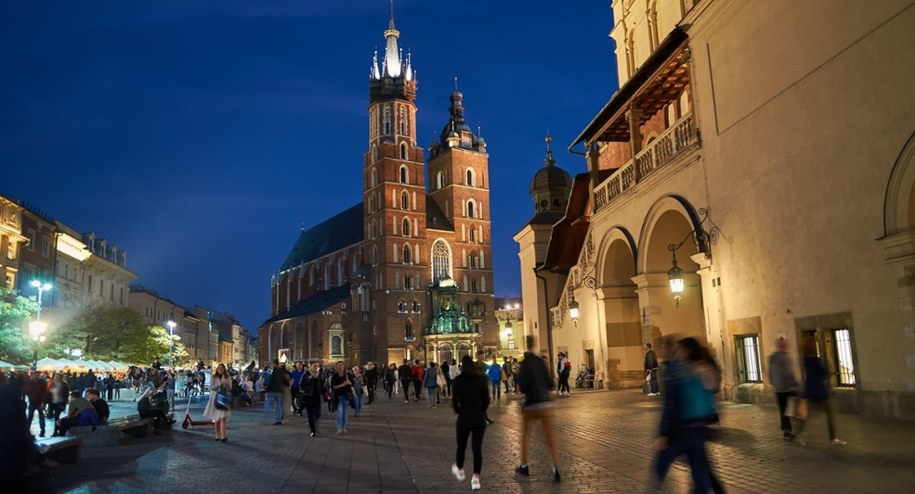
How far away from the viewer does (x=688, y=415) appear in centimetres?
598

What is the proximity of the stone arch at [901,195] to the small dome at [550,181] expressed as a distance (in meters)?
26.8

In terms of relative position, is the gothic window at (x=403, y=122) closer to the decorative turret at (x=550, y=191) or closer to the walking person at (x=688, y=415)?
the decorative turret at (x=550, y=191)

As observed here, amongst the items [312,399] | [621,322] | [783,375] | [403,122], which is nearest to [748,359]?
[783,375]

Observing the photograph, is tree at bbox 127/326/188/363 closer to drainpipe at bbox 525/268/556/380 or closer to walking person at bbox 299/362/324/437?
drainpipe at bbox 525/268/556/380

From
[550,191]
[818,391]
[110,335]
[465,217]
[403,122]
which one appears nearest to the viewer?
[818,391]

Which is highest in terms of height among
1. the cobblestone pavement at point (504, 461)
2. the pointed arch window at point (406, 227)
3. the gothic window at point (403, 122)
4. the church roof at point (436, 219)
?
the gothic window at point (403, 122)

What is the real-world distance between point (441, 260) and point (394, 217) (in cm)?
872

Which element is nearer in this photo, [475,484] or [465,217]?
[475,484]

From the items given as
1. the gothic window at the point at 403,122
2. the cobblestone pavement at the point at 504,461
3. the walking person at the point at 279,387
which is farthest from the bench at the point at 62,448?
the gothic window at the point at 403,122

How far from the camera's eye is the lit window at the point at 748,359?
51.6 ft

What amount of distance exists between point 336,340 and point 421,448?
78.8 meters

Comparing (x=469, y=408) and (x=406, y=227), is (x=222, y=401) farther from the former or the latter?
(x=406, y=227)

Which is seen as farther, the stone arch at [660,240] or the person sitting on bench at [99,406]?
the stone arch at [660,240]

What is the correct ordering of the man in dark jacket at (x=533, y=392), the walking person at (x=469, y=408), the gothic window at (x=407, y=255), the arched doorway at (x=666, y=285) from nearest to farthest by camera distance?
the walking person at (x=469, y=408)
the man in dark jacket at (x=533, y=392)
the arched doorway at (x=666, y=285)
the gothic window at (x=407, y=255)
